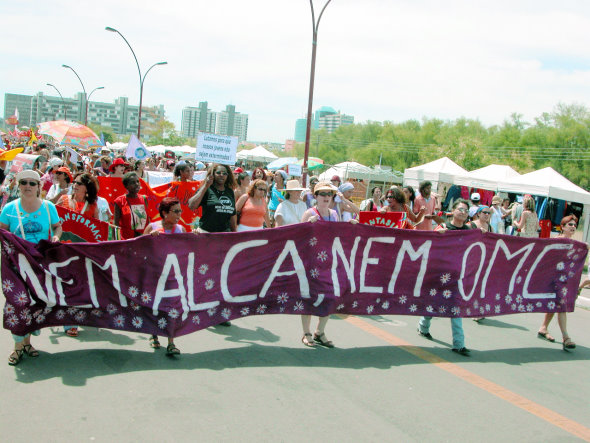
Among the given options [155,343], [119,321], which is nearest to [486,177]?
[155,343]

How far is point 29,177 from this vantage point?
16.7 ft

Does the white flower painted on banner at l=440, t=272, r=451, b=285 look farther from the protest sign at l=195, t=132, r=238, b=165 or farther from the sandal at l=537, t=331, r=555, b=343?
the protest sign at l=195, t=132, r=238, b=165

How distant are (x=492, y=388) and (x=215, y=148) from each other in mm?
5667

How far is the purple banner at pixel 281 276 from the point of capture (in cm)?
501

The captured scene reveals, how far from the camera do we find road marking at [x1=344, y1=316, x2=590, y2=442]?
175 inches

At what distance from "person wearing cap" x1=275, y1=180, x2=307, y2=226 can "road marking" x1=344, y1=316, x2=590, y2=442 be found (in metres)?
1.73

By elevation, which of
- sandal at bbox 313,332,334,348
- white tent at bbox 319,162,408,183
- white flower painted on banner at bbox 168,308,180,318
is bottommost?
sandal at bbox 313,332,334,348

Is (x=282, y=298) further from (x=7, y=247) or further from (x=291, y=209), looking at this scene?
(x=7, y=247)

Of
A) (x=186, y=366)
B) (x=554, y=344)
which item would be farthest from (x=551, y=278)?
(x=186, y=366)

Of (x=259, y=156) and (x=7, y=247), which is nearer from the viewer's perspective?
(x=7, y=247)

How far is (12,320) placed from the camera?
15.8 ft

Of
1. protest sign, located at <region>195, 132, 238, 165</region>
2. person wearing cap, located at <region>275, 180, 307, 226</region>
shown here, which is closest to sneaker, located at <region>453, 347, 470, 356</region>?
person wearing cap, located at <region>275, 180, 307, 226</region>

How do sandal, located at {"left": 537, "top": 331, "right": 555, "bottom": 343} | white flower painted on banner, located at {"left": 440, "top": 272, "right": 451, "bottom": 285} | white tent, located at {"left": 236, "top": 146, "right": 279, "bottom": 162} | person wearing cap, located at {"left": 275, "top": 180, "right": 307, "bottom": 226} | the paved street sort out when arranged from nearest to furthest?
the paved street
white flower painted on banner, located at {"left": 440, "top": 272, "right": 451, "bottom": 285}
sandal, located at {"left": 537, "top": 331, "right": 555, "bottom": 343}
person wearing cap, located at {"left": 275, "top": 180, "right": 307, "bottom": 226}
white tent, located at {"left": 236, "top": 146, "right": 279, "bottom": 162}

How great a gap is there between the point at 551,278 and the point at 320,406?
405 cm
